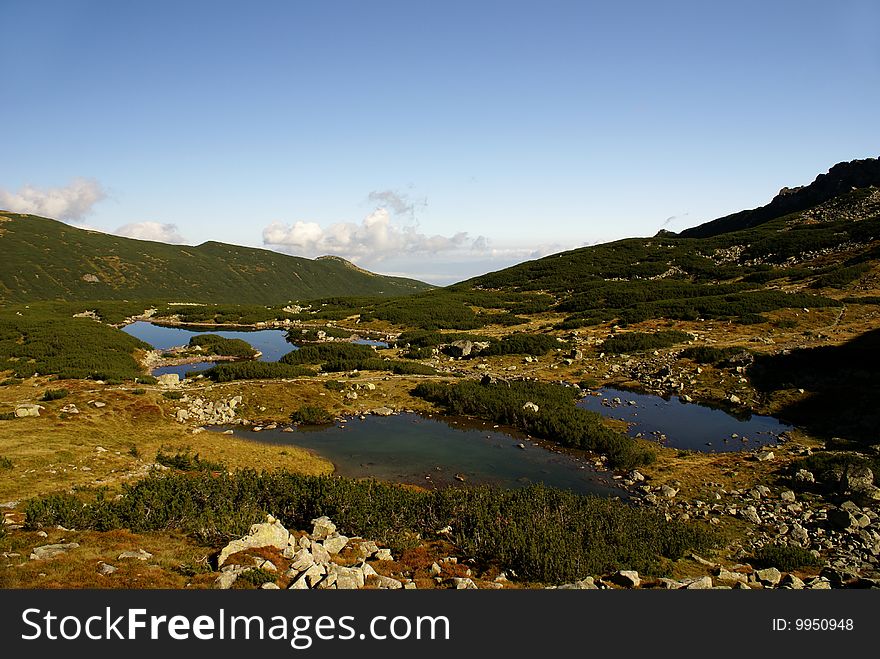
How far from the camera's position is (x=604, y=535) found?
12180 mm

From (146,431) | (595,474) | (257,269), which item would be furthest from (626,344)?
(257,269)

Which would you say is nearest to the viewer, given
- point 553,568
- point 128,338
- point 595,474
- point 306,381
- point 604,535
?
point 553,568

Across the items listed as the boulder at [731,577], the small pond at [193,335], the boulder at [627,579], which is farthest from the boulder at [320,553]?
the small pond at [193,335]

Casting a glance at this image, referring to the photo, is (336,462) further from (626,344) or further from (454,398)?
(626,344)

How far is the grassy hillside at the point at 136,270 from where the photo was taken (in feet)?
324

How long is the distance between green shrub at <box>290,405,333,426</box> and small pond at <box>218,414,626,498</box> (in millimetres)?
893

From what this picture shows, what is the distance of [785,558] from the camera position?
12.0m

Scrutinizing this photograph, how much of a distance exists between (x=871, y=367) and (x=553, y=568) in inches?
1086

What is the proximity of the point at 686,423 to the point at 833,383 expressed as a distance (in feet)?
30.1

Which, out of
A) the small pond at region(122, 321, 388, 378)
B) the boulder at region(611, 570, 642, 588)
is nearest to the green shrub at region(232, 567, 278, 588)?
the boulder at region(611, 570, 642, 588)

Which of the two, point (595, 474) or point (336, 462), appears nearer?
point (595, 474)

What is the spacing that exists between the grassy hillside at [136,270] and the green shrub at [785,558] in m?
116

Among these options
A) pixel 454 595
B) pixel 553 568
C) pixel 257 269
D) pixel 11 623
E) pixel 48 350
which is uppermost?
pixel 257 269

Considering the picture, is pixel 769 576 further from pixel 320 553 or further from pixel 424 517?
pixel 320 553
